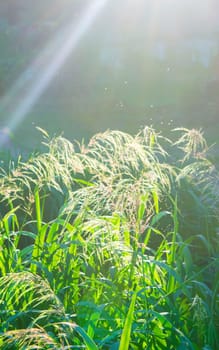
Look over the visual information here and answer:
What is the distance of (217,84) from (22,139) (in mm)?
3377

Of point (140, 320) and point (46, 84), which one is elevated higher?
point (140, 320)

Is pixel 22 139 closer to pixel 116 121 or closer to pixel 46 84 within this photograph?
pixel 116 121

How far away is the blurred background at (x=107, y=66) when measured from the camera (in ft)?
29.1

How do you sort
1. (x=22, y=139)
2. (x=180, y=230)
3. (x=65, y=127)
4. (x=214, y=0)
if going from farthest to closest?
1. (x=214, y=0)
2. (x=65, y=127)
3. (x=22, y=139)
4. (x=180, y=230)

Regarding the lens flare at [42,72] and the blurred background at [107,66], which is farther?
the lens flare at [42,72]

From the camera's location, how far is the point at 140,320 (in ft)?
8.30

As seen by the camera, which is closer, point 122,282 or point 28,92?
point 122,282

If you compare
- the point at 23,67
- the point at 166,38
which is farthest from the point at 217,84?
the point at 23,67

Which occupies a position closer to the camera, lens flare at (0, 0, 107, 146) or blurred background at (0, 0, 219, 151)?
blurred background at (0, 0, 219, 151)

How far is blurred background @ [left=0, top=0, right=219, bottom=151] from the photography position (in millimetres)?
8875

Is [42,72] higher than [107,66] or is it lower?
higher

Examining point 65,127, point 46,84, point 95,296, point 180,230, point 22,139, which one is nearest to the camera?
point 95,296

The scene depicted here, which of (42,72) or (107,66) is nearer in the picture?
(107,66)

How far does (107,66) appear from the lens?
10344mm
